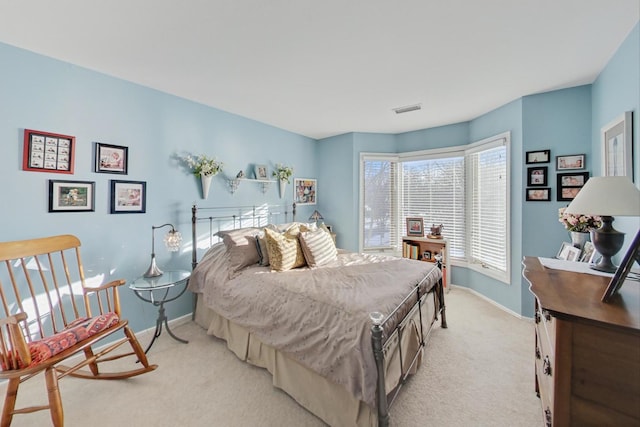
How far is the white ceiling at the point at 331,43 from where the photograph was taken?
1.59 meters

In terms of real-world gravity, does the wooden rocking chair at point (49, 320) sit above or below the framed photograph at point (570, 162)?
below

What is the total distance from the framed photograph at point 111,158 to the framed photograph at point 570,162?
4654mm

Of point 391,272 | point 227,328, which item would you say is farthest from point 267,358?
point 391,272

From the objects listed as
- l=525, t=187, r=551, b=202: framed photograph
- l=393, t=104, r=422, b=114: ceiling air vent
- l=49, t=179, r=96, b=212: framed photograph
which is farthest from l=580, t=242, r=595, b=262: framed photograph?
l=49, t=179, r=96, b=212: framed photograph

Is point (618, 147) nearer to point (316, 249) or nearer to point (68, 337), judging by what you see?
point (316, 249)

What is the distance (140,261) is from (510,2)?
3742mm

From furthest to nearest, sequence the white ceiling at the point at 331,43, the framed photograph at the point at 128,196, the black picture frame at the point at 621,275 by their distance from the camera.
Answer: the framed photograph at the point at 128,196, the white ceiling at the point at 331,43, the black picture frame at the point at 621,275

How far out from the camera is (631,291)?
1.25 metres

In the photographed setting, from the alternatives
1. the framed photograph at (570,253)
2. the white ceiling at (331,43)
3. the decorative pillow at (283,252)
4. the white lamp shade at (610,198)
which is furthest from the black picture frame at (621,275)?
the decorative pillow at (283,252)

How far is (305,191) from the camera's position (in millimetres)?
4570

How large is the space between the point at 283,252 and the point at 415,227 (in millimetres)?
2599

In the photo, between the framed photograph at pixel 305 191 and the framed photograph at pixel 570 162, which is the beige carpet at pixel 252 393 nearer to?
the framed photograph at pixel 570 162

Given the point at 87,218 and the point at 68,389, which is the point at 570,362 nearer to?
the point at 68,389

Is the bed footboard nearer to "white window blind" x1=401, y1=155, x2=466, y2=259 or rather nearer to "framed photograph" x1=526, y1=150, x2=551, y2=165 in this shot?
"framed photograph" x1=526, y1=150, x2=551, y2=165
